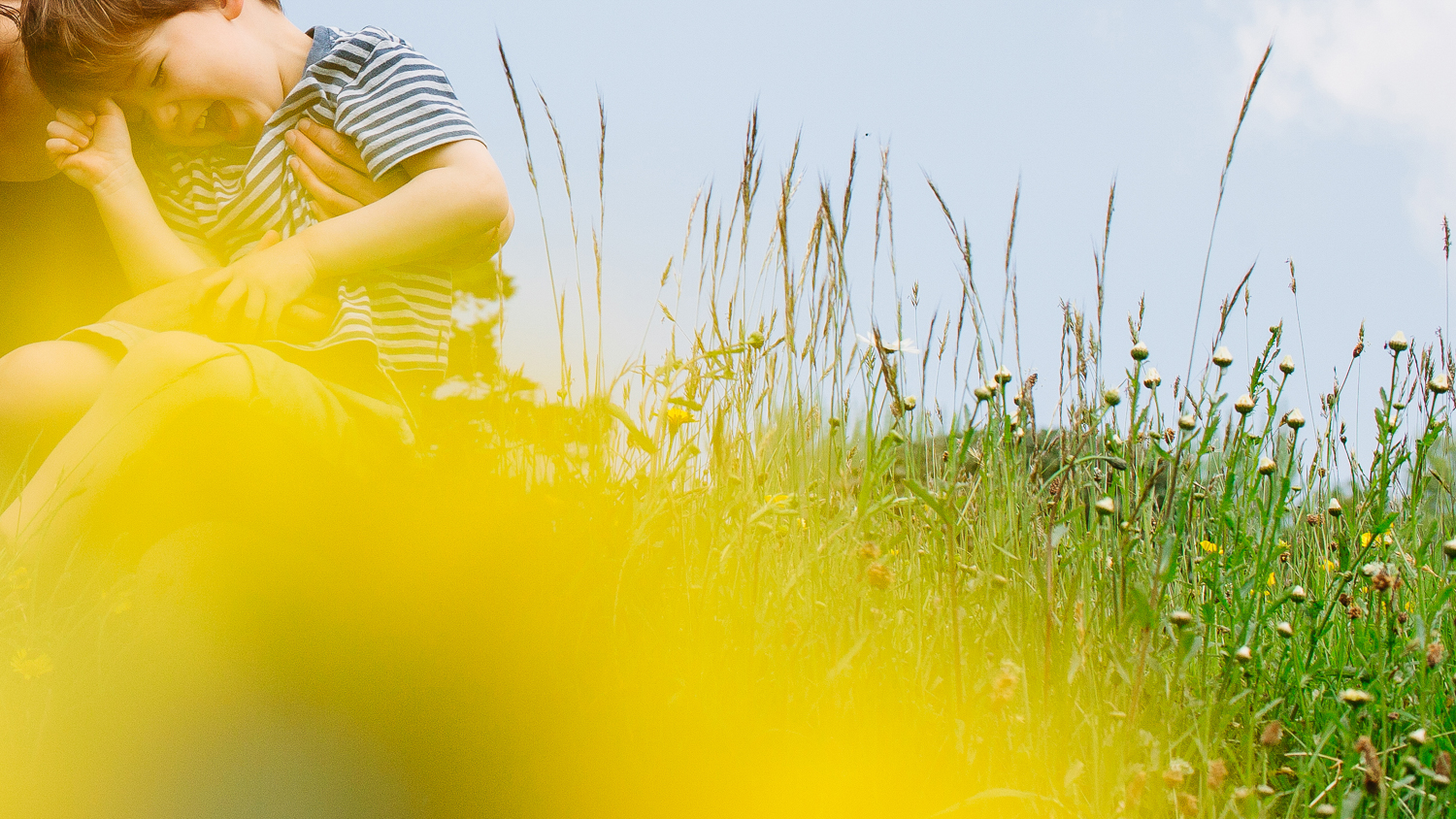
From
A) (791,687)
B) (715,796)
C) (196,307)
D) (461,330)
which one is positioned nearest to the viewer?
(715,796)

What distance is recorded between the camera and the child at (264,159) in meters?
1.56

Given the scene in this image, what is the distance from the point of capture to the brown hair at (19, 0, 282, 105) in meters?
1.58

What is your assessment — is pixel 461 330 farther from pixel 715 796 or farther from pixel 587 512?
pixel 715 796

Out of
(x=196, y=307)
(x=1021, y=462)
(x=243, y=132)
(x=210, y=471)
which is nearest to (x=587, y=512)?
(x=210, y=471)

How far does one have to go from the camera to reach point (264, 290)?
1.52 metres

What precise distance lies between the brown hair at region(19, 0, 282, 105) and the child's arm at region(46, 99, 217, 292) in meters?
0.06

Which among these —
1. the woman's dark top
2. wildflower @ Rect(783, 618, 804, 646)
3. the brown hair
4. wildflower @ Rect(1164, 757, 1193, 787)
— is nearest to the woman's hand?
the brown hair

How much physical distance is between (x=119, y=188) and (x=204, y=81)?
12.6 inches

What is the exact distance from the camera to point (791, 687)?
1120 mm

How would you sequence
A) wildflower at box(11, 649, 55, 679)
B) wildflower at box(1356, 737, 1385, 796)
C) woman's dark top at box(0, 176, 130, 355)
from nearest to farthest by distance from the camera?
wildflower at box(1356, 737, 1385, 796) → wildflower at box(11, 649, 55, 679) → woman's dark top at box(0, 176, 130, 355)

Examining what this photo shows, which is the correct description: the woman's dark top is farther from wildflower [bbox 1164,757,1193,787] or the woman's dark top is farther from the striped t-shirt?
wildflower [bbox 1164,757,1193,787]

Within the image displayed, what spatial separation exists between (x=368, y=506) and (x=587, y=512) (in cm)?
33

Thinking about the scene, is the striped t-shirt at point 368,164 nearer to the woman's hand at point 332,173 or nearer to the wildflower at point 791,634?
the woman's hand at point 332,173

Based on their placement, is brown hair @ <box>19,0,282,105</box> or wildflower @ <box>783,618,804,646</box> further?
brown hair @ <box>19,0,282,105</box>
